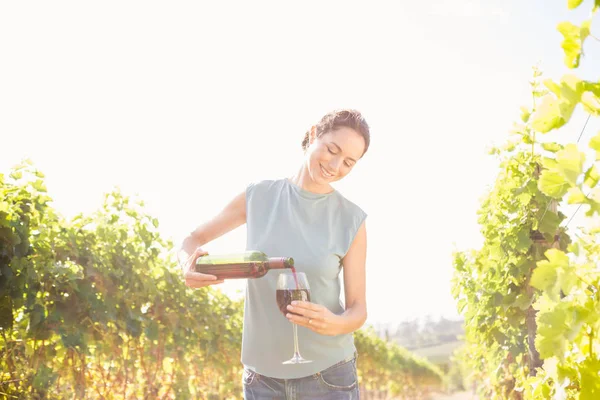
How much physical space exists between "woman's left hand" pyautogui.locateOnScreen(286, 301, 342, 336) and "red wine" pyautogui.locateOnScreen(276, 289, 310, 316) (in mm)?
45

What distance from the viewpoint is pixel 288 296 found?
201cm

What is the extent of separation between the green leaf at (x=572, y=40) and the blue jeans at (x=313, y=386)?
1493mm

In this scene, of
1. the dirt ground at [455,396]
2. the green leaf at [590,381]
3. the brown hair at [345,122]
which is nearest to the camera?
the green leaf at [590,381]

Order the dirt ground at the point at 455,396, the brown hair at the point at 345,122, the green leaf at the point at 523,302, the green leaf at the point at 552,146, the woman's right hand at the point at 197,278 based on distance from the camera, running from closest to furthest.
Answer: the woman's right hand at the point at 197,278, the brown hair at the point at 345,122, the green leaf at the point at 552,146, the green leaf at the point at 523,302, the dirt ground at the point at 455,396

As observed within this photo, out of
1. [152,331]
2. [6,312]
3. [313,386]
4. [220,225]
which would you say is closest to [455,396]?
[152,331]

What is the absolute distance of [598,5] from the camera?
758 mm

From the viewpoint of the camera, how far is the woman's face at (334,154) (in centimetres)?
216

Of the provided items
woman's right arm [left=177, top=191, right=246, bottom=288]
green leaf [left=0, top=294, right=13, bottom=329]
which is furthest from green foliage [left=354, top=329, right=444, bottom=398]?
woman's right arm [left=177, top=191, right=246, bottom=288]

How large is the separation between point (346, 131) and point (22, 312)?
5.99 feet

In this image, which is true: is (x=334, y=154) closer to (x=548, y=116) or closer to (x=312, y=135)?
(x=312, y=135)

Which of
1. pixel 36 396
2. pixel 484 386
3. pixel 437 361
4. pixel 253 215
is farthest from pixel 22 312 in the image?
pixel 437 361

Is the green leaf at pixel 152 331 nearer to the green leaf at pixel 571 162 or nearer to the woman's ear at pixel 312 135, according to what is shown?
the woman's ear at pixel 312 135

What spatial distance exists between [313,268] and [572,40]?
1455 millimetres

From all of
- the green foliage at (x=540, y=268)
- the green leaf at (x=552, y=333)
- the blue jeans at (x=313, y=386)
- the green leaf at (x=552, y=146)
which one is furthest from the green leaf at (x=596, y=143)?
the green leaf at (x=552, y=146)
